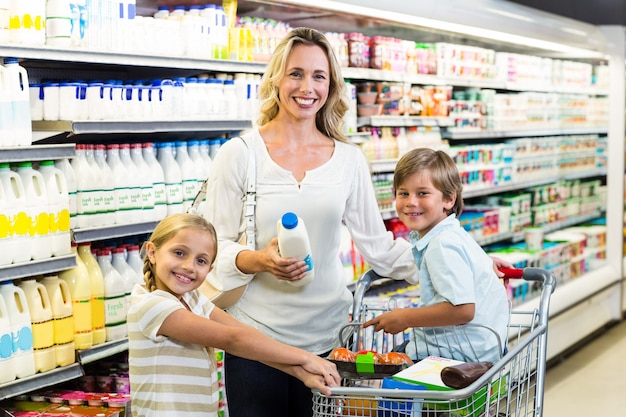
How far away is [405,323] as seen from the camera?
2324mm

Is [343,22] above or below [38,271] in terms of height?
above

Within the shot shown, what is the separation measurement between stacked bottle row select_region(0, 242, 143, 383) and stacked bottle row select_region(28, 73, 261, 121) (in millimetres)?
564

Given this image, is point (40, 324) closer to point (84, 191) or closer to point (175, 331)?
point (84, 191)

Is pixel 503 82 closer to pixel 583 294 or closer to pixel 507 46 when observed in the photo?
pixel 507 46

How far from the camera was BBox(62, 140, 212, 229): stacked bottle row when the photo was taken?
3.68m

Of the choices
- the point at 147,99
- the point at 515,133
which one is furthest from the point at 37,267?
the point at 515,133

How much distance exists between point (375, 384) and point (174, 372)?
0.52 m

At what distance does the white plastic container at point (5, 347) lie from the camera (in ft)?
10.9

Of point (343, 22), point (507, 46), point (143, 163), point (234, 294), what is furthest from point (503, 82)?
point (234, 294)

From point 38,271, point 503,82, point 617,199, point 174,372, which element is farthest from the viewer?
point 617,199

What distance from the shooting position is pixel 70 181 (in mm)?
3629

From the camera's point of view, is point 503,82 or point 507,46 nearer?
point 503,82

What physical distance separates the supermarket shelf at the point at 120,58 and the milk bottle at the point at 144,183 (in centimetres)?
37

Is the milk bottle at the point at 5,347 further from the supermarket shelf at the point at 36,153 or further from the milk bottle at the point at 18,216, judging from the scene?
the supermarket shelf at the point at 36,153
